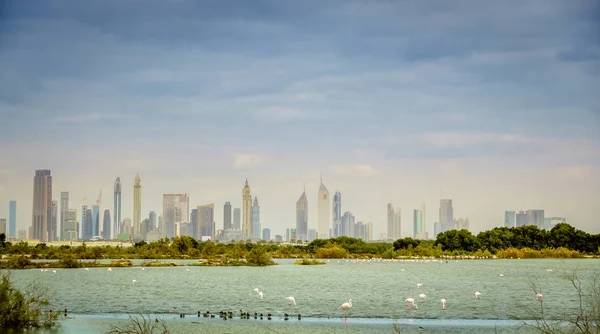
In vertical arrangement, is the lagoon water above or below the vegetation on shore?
below

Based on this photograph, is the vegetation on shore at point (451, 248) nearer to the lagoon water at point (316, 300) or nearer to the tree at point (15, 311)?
the lagoon water at point (316, 300)

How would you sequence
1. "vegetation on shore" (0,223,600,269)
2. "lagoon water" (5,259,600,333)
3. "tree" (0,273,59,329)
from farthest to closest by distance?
"vegetation on shore" (0,223,600,269) < "lagoon water" (5,259,600,333) < "tree" (0,273,59,329)

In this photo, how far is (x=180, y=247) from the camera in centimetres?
11162

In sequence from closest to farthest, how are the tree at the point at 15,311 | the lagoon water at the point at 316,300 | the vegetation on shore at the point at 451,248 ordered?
the tree at the point at 15,311 < the lagoon water at the point at 316,300 < the vegetation on shore at the point at 451,248

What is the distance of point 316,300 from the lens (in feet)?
128

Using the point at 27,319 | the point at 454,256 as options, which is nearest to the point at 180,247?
the point at 454,256

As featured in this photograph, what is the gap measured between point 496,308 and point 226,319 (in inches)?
Result: 561

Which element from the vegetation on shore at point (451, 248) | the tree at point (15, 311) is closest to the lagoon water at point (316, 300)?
the tree at point (15, 311)

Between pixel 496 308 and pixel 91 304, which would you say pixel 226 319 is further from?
pixel 496 308

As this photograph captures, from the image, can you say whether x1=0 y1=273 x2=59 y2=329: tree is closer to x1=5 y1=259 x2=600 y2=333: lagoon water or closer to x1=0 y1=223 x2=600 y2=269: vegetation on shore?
x1=5 y1=259 x2=600 y2=333: lagoon water

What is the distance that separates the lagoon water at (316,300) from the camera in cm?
2903

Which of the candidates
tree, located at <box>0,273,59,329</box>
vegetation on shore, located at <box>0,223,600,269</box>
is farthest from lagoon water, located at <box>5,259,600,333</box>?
vegetation on shore, located at <box>0,223,600,269</box>

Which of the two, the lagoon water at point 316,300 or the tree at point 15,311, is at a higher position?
the tree at point 15,311

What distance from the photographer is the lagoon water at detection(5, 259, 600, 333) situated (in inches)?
1143
